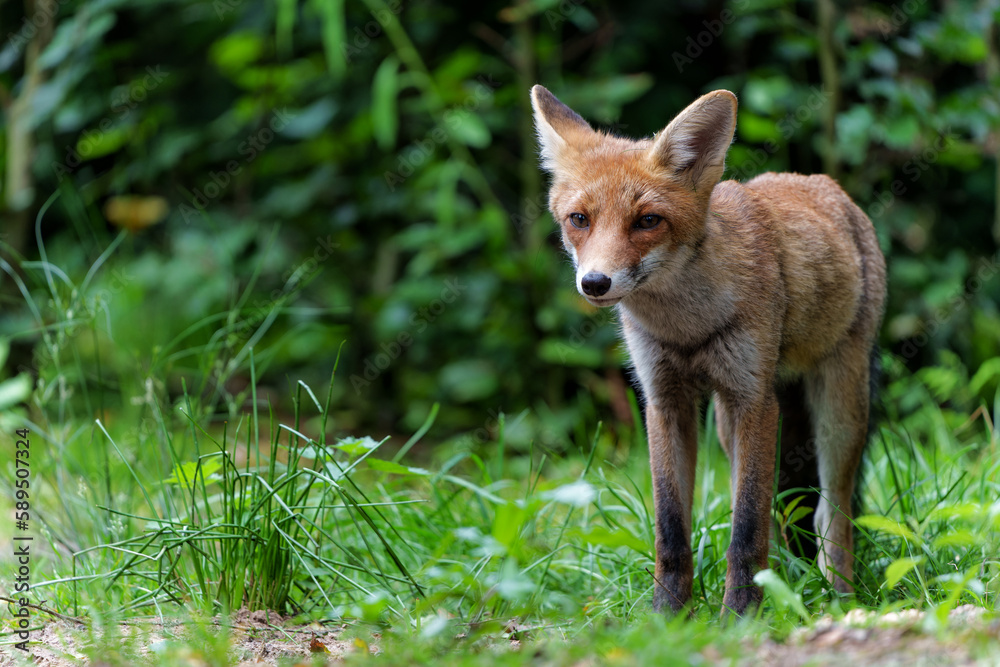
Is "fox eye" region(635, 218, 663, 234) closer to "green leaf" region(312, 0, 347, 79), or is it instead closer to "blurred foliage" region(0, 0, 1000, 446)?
"blurred foliage" region(0, 0, 1000, 446)

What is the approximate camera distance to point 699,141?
338 centimetres

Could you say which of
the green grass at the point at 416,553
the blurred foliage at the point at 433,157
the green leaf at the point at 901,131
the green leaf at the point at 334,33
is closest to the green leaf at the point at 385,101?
the blurred foliage at the point at 433,157

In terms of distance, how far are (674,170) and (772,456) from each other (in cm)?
114


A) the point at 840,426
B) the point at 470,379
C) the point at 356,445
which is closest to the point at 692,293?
the point at 840,426

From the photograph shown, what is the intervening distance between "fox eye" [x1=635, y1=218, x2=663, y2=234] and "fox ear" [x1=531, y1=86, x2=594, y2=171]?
580 millimetres

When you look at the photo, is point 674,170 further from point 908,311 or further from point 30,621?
point 908,311

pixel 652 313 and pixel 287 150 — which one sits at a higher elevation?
pixel 287 150

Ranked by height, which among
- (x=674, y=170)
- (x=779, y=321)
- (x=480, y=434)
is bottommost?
(x=480, y=434)

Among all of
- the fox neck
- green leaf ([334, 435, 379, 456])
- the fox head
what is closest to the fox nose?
the fox head

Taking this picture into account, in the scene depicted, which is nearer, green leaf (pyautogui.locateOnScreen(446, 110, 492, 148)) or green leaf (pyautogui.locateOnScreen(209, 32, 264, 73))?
green leaf (pyautogui.locateOnScreen(446, 110, 492, 148))

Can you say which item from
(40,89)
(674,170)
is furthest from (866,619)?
(40,89)

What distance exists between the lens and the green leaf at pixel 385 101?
6.48 m

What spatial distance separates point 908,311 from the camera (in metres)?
6.41

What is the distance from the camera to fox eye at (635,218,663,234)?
324 centimetres
